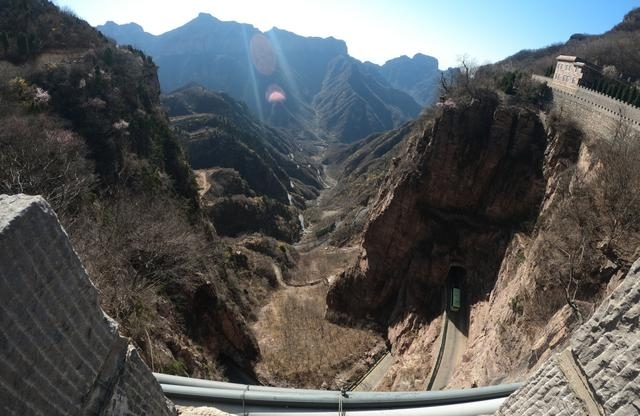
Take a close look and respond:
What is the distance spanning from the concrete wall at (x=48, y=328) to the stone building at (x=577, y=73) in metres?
39.1

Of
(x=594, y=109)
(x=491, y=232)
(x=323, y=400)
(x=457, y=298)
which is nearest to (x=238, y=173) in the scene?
(x=491, y=232)

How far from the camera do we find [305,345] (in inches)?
1081

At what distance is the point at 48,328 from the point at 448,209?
100.0 ft

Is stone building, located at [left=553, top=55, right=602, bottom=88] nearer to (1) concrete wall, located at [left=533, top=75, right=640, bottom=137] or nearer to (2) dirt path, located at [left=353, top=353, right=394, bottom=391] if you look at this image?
(1) concrete wall, located at [left=533, top=75, right=640, bottom=137]

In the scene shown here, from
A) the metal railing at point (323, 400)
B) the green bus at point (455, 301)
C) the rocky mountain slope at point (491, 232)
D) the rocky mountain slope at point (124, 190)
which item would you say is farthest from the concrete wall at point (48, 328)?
the green bus at point (455, 301)

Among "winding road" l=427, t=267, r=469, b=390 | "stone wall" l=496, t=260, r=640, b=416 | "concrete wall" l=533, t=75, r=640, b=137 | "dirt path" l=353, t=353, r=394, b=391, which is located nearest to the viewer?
"stone wall" l=496, t=260, r=640, b=416

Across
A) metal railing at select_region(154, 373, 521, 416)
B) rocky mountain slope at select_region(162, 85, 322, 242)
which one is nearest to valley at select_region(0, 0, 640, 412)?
metal railing at select_region(154, 373, 521, 416)

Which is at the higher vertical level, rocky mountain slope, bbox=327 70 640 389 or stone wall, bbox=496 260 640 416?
stone wall, bbox=496 260 640 416

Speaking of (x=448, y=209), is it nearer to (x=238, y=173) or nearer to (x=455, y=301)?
(x=455, y=301)

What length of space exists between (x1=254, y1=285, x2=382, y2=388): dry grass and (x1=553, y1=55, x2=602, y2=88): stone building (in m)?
27.2

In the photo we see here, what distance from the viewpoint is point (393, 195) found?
104 ft

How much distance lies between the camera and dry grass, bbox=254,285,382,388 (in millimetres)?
23484

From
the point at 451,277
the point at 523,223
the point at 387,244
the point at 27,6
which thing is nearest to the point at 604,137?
the point at 523,223

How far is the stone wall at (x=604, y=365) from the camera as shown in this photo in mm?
3414
